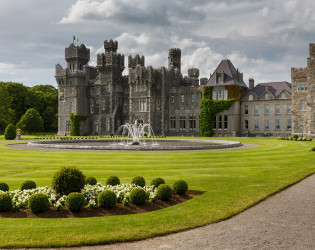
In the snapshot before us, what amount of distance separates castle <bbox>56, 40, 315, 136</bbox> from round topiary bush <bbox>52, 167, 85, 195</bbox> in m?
49.7

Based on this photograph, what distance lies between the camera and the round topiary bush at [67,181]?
11641mm

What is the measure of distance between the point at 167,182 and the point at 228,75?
5419cm

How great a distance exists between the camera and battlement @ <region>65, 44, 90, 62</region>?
83206 millimetres

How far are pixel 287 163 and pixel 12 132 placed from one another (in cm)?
4724

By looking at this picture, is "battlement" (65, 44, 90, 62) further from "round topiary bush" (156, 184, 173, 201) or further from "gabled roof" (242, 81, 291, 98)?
"round topiary bush" (156, 184, 173, 201)

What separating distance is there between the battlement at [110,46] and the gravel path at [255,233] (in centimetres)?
7268

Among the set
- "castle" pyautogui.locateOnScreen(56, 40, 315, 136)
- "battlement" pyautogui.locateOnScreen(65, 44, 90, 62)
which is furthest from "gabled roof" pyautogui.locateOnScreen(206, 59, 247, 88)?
"battlement" pyautogui.locateOnScreen(65, 44, 90, 62)

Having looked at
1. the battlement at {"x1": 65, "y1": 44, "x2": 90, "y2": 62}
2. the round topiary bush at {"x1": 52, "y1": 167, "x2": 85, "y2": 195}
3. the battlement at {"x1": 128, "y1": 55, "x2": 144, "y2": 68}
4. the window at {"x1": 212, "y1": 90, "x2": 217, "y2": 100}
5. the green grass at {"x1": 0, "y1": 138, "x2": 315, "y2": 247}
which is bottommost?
the green grass at {"x1": 0, "y1": 138, "x2": 315, "y2": 247}

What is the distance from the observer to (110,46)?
7988 centimetres

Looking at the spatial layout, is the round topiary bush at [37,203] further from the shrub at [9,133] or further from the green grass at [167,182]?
the shrub at [9,133]

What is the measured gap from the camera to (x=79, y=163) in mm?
22000

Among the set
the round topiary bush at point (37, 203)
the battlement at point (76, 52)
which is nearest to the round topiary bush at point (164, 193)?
the round topiary bush at point (37, 203)

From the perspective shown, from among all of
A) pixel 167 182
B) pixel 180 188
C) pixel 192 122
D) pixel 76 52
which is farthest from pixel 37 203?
pixel 76 52

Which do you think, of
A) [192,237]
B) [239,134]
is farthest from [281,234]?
[239,134]
